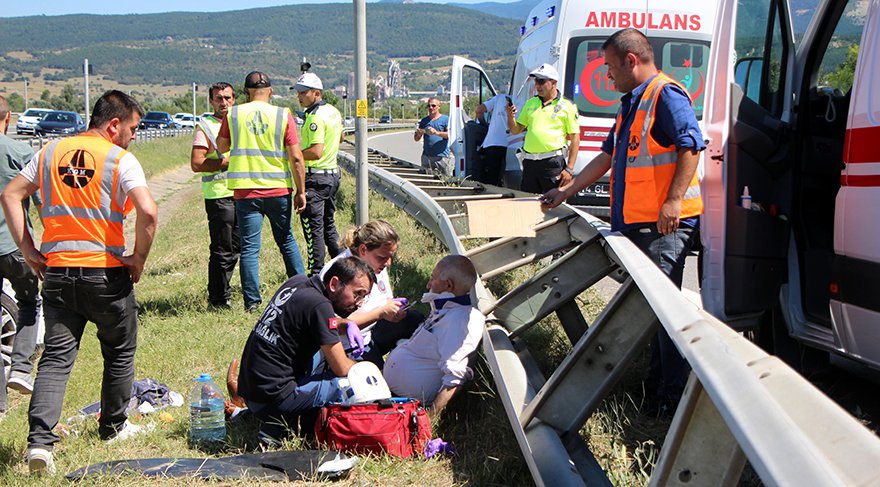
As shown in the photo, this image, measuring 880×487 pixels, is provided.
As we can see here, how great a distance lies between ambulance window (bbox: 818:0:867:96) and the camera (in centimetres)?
438

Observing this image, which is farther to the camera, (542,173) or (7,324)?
(542,173)

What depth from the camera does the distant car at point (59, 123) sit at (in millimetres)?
44472

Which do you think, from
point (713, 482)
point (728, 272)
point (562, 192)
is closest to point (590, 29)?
point (562, 192)

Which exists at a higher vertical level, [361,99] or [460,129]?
[361,99]

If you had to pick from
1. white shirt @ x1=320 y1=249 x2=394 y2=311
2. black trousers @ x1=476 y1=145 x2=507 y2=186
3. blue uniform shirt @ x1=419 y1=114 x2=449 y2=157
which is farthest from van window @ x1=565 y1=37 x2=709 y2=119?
blue uniform shirt @ x1=419 y1=114 x2=449 y2=157

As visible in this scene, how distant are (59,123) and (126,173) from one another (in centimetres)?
4537

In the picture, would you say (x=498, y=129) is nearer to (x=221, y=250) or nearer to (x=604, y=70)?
(x=604, y=70)

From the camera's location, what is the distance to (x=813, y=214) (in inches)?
189

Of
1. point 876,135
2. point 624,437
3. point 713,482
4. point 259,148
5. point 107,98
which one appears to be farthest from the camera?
point 259,148

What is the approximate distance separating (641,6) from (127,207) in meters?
6.46

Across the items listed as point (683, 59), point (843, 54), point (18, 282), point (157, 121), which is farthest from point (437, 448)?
point (157, 121)

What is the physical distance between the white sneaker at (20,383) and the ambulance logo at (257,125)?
101 inches

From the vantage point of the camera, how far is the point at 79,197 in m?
4.40

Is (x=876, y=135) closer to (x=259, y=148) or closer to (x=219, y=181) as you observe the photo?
(x=259, y=148)
